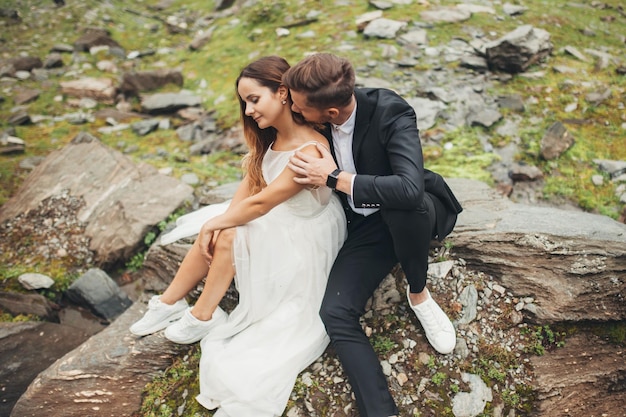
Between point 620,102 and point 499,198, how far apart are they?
4.13 m

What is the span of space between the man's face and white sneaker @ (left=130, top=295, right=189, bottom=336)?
215 centimetres

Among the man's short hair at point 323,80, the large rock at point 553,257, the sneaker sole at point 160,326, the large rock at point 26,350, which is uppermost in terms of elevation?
the man's short hair at point 323,80

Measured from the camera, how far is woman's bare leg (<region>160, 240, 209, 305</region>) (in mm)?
4047

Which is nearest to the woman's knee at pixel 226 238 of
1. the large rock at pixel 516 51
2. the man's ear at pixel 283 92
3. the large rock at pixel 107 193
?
the man's ear at pixel 283 92

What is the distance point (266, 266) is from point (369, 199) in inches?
42.5

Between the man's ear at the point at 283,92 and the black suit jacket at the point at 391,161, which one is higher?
the man's ear at the point at 283,92

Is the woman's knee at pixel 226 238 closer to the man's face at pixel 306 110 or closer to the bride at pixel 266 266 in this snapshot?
the bride at pixel 266 266

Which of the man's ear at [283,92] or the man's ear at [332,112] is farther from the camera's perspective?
the man's ear at [283,92]

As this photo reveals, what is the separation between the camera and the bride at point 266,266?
3.55 m

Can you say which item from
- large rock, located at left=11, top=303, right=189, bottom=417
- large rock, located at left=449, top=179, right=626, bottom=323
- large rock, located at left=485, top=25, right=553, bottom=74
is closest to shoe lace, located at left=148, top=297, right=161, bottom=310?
large rock, located at left=11, top=303, right=189, bottom=417

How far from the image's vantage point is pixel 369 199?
3307 mm

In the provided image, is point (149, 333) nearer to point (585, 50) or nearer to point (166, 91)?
point (166, 91)

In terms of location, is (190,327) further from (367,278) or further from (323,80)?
(323,80)

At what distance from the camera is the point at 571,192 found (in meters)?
5.93
